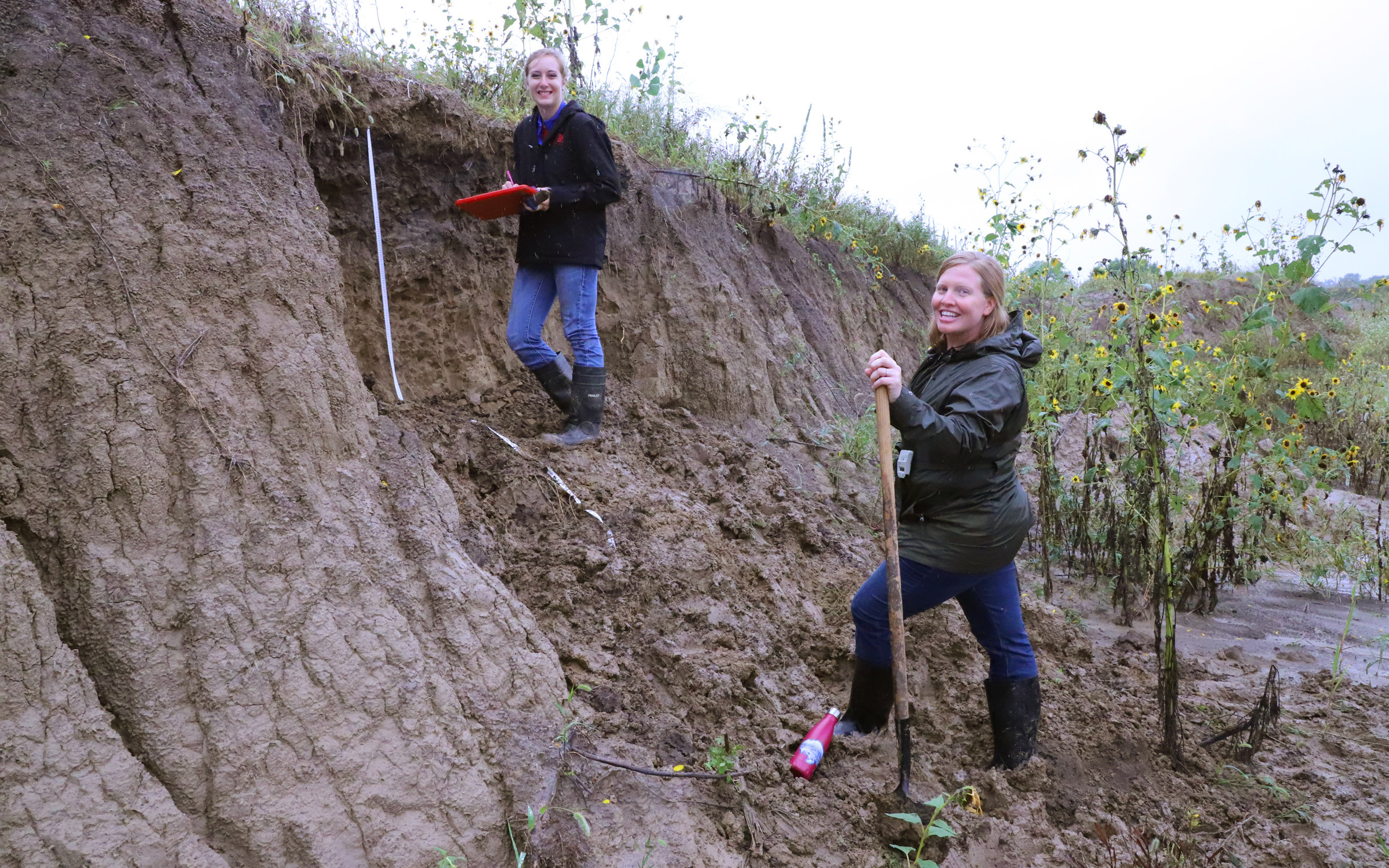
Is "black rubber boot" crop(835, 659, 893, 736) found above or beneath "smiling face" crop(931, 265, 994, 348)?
beneath

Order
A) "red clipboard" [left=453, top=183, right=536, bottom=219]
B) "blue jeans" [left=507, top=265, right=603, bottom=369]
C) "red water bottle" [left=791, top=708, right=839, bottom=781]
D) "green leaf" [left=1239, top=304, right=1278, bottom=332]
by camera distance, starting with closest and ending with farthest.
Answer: "red water bottle" [left=791, top=708, right=839, bottom=781]
"green leaf" [left=1239, top=304, right=1278, bottom=332]
"red clipboard" [left=453, top=183, right=536, bottom=219]
"blue jeans" [left=507, top=265, right=603, bottom=369]

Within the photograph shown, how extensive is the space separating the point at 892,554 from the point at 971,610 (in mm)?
576

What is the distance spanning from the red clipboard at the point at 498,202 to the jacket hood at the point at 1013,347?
215 centimetres

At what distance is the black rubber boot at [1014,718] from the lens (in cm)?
291

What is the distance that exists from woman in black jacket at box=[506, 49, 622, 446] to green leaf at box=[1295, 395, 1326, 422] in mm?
3285

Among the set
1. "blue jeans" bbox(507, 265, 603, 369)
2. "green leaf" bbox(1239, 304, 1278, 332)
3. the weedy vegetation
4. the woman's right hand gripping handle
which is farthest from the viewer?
"blue jeans" bbox(507, 265, 603, 369)

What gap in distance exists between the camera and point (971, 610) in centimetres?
293

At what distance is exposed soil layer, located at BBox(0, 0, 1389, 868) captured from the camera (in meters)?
2.10

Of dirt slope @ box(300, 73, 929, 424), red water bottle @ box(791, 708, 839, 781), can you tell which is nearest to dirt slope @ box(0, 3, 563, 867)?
red water bottle @ box(791, 708, 839, 781)

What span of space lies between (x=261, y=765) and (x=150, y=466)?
0.88m

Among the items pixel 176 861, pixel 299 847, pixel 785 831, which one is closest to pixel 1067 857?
pixel 785 831

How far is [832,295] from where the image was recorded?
7.35 m

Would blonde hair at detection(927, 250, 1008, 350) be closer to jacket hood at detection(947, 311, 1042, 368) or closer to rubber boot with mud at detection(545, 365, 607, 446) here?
jacket hood at detection(947, 311, 1042, 368)

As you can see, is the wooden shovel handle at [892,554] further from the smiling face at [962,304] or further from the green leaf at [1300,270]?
the green leaf at [1300,270]
